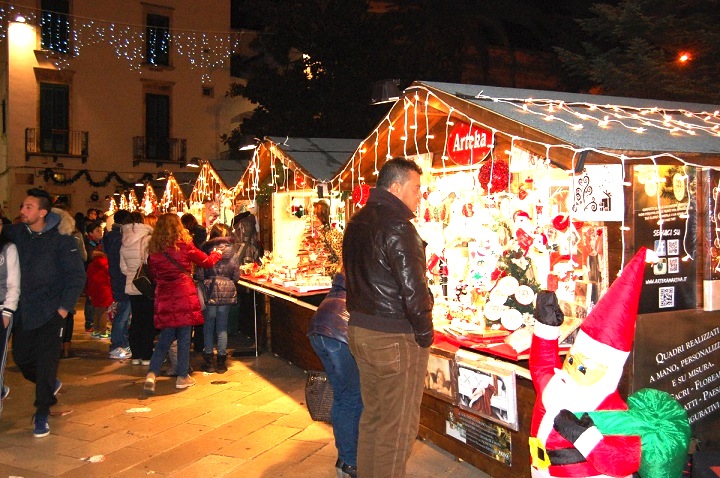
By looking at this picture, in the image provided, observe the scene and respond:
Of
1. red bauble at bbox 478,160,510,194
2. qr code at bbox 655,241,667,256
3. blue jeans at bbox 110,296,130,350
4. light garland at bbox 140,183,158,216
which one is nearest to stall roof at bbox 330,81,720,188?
red bauble at bbox 478,160,510,194

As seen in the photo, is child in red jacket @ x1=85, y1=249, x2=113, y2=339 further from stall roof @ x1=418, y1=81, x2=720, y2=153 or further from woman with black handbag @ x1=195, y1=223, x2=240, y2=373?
stall roof @ x1=418, y1=81, x2=720, y2=153

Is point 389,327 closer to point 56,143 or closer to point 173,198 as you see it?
point 173,198

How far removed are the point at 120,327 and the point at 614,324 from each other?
23.6 ft

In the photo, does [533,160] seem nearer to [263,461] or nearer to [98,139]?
[263,461]

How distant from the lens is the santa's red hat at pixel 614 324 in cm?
254

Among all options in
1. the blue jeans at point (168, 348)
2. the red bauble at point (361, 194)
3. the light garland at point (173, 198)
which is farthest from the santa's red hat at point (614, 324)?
the light garland at point (173, 198)

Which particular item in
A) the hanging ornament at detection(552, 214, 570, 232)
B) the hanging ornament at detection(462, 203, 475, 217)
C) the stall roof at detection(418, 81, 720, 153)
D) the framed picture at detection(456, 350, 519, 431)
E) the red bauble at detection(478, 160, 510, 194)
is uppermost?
the stall roof at detection(418, 81, 720, 153)

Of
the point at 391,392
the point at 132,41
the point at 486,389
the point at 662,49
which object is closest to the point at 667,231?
the point at 486,389

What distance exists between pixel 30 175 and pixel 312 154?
59.2 ft

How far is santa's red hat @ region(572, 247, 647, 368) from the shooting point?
254cm

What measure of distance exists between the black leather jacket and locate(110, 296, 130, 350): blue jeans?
5.71m

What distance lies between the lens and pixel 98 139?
77.4ft

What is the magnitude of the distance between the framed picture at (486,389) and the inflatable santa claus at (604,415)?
107cm

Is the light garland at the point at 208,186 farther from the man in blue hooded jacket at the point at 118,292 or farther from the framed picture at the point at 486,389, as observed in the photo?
the framed picture at the point at 486,389
